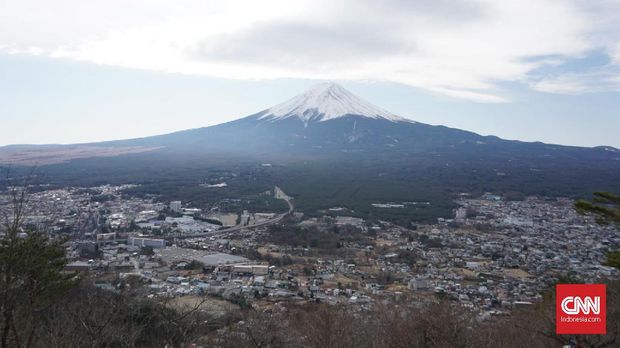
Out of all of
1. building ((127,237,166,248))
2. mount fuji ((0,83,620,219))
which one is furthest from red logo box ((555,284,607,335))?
mount fuji ((0,83,620,219))

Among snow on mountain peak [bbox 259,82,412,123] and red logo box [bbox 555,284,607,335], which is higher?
snow on mountain peak [bbox 259,82,412,123]

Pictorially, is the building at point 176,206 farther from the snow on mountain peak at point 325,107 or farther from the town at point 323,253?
the snow on mountain peak at point 325,107

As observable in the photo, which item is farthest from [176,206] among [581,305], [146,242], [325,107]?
[325,107]

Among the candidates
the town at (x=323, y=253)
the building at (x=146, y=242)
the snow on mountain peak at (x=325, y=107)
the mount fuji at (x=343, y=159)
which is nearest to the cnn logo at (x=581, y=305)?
the town at (x=323, y=253)

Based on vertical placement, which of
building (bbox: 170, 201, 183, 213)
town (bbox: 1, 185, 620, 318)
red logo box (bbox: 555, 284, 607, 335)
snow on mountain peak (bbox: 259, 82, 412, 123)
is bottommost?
town (bbox: 1, 185, 620, 318)

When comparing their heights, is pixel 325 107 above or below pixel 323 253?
above

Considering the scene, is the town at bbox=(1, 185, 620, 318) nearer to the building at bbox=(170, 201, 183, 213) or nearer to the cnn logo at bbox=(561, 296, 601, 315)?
the building at bbox=(170, 201, 183, 213)

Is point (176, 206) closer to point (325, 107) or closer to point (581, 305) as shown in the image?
point (581, 305)
